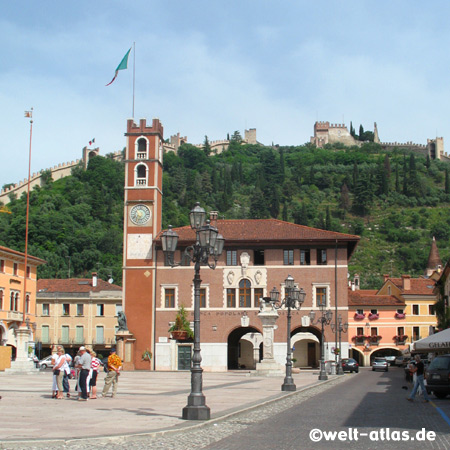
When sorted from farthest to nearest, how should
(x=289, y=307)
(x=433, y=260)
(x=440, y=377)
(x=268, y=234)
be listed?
1. (x=433, y=260)
2. (x=268, y=234)
3. (x=289, y=307)
4. (x=440, y=377)

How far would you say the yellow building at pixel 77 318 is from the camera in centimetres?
7606

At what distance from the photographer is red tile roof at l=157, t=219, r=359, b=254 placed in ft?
176

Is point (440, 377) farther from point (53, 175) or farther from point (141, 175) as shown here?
point (53, 175)

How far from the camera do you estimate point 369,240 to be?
151125 millimetres

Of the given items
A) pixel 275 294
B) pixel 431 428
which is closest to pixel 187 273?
pixel 275 294

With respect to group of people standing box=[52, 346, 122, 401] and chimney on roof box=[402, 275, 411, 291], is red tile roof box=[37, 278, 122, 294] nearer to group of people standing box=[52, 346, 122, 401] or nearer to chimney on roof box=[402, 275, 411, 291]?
chimney on roof box=[402, 275, 411, 291]

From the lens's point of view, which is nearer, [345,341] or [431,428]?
[431,428]

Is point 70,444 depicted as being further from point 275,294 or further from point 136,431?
point 275,294

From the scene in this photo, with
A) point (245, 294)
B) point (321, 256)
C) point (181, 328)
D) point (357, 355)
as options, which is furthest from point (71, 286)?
point (321, 256)

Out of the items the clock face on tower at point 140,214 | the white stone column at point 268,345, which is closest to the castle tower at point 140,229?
the clock face on tower at point 140,214

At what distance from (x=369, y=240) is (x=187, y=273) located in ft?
338

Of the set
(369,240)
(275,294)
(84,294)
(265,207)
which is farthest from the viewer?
(265,207)

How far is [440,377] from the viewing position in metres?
23.1

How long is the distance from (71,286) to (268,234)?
32948mm
